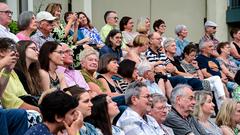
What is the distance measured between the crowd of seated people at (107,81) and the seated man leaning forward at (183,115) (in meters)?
0.01

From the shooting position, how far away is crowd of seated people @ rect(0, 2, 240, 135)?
6.03 meters

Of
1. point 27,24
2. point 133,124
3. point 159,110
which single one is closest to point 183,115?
point 159,110

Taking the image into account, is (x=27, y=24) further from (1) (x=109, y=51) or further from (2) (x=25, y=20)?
(1) (x=109, y=51)

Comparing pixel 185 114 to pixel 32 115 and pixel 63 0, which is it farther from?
pixel 63 0

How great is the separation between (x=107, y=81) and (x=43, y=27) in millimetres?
1331

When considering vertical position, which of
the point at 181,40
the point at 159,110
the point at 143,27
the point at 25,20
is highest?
the point at 25,20

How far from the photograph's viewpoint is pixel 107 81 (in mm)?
8828

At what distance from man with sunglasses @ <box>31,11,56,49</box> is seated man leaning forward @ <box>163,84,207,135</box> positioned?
2.19m

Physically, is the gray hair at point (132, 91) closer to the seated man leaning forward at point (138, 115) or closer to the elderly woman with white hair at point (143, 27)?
the seated man leaning forward at point (138, 115)

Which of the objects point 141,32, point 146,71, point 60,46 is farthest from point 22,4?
point 60,46

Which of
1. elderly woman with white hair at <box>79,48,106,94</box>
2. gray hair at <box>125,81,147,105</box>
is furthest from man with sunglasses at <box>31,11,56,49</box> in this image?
gray hair at <box>125,81,147,105</box>

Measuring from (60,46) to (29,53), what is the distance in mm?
627

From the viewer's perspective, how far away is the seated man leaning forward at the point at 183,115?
805 centimetres

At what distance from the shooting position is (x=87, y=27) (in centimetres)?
1199
